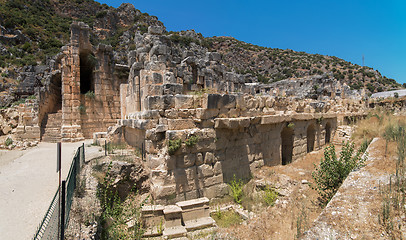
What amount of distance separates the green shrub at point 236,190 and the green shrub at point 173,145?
6.76ft

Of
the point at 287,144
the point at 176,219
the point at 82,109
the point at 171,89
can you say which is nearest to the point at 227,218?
the point at 176,219

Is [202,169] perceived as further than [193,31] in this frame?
No

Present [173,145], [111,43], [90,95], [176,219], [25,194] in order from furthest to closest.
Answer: [111,43] → [90,95] → [173,145] → [176,219] → [25,194]

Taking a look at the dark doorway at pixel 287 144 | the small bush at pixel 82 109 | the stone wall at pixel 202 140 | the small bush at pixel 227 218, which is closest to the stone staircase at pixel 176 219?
the small bush at pixel 227 218

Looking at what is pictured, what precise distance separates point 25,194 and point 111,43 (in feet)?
118

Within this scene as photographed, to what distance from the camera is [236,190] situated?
6.09m

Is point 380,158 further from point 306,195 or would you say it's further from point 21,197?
point 21,197

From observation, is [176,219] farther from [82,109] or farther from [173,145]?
[82,109]

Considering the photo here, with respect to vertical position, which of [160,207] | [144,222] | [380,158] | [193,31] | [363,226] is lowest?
[144,222]

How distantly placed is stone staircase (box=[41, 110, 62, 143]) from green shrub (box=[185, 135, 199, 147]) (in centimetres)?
1186

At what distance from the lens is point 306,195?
5.54m

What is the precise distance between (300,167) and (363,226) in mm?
5170

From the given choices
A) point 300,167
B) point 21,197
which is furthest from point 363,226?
point 21,197

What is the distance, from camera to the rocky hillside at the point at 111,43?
1039 inches
